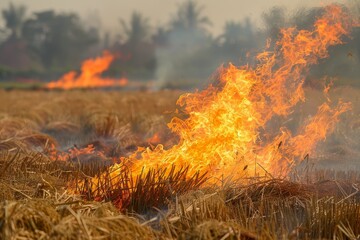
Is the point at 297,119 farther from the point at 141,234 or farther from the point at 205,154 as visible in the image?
the point at 141,234

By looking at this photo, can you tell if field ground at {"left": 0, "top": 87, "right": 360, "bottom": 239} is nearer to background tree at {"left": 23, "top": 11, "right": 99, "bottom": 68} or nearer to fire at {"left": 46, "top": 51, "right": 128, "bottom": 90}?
fire at {"left": 46, "top": 51, "right": 128, "bottom": 90}

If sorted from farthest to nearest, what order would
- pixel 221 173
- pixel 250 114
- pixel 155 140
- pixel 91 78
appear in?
1. pixel 91 78
2. pixel 155 140
3. pixel 250 114
4. pixel 221 173

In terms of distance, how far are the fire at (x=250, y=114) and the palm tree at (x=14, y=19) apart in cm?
6319

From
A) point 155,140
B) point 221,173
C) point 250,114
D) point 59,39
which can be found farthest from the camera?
point 59,39

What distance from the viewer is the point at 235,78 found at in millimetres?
6484

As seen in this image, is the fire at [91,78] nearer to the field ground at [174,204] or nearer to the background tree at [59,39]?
the background tree at [59,39]

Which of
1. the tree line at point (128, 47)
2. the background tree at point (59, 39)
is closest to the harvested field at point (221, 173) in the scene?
the tree line at point (128, 47)

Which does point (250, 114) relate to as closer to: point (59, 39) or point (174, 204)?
point (174, 204)

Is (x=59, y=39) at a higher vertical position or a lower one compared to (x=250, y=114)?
higher

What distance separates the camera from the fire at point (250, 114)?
19.0ft

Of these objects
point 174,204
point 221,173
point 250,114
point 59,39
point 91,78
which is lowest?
point 174,204

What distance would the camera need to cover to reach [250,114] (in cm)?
636

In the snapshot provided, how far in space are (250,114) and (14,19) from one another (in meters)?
65.5

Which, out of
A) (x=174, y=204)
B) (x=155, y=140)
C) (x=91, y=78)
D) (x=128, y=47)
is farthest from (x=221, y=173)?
(x=128, y=47)
